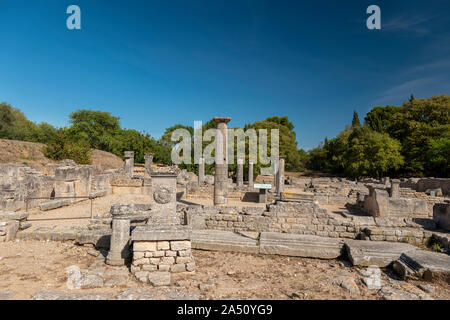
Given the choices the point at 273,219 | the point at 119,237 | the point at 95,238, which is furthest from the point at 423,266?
the point at 95,238

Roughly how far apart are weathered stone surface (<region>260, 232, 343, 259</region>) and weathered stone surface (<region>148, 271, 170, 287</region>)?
7.84 feet

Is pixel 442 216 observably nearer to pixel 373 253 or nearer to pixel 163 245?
pixel 373 253

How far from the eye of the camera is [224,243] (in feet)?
19.1

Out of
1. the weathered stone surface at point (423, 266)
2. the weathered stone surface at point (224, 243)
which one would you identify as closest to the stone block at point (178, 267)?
the weathered stone surface at point (224, 243)

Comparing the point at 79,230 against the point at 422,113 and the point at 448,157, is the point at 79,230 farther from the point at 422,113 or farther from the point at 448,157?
the point at 422,113

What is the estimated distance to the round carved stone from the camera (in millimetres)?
5716

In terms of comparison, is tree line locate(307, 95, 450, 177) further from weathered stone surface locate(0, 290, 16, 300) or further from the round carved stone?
weathered stone surface locate(0, 290, 16, 300)

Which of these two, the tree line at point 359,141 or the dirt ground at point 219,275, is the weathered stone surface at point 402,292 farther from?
the tree line at point 359,141

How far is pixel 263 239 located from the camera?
18.9 feet

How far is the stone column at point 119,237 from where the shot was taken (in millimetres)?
4715

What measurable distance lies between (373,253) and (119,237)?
17.0 ft

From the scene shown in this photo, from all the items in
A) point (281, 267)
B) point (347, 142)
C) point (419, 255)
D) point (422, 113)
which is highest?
point (422, 113)
